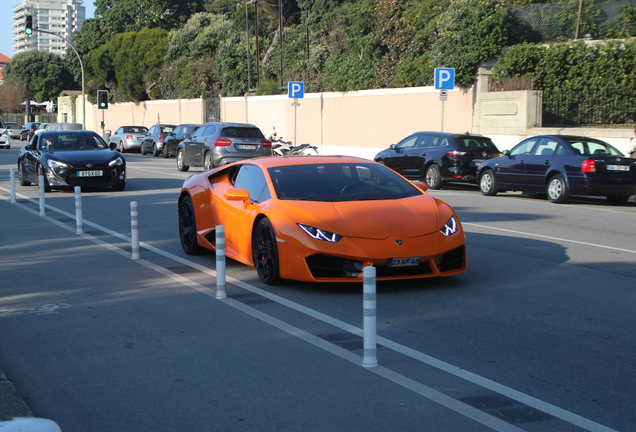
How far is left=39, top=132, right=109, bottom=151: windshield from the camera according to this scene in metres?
18.8

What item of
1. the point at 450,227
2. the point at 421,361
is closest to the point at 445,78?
the point at 450,227

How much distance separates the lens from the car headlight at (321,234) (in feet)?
22.3

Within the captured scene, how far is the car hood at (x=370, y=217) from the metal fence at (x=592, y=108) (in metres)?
16.6

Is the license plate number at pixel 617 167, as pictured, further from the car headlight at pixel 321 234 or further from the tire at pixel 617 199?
the car headlight at pixel 321 234

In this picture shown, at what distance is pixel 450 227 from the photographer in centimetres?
735

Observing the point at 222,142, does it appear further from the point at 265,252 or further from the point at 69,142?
the point at 265,252

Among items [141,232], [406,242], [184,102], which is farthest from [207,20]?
[406,242]

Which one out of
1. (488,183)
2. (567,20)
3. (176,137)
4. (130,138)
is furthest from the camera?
(130,138)

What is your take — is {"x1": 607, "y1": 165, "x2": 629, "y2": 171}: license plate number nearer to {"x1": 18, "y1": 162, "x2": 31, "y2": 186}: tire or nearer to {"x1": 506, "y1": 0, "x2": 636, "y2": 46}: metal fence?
{"x1": 506, "y1": 0, "x2": 636, "y2": 46}: metal fence

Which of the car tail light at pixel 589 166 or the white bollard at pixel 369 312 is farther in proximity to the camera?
the car tail light at pixel 589 166

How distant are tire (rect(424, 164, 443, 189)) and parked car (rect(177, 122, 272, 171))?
636 centimetres

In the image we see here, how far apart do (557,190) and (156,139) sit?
2679 cm

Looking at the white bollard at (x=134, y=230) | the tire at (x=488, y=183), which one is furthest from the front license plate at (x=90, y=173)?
the tire at (x=488, y=183)

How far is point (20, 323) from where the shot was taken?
20.4 ft
